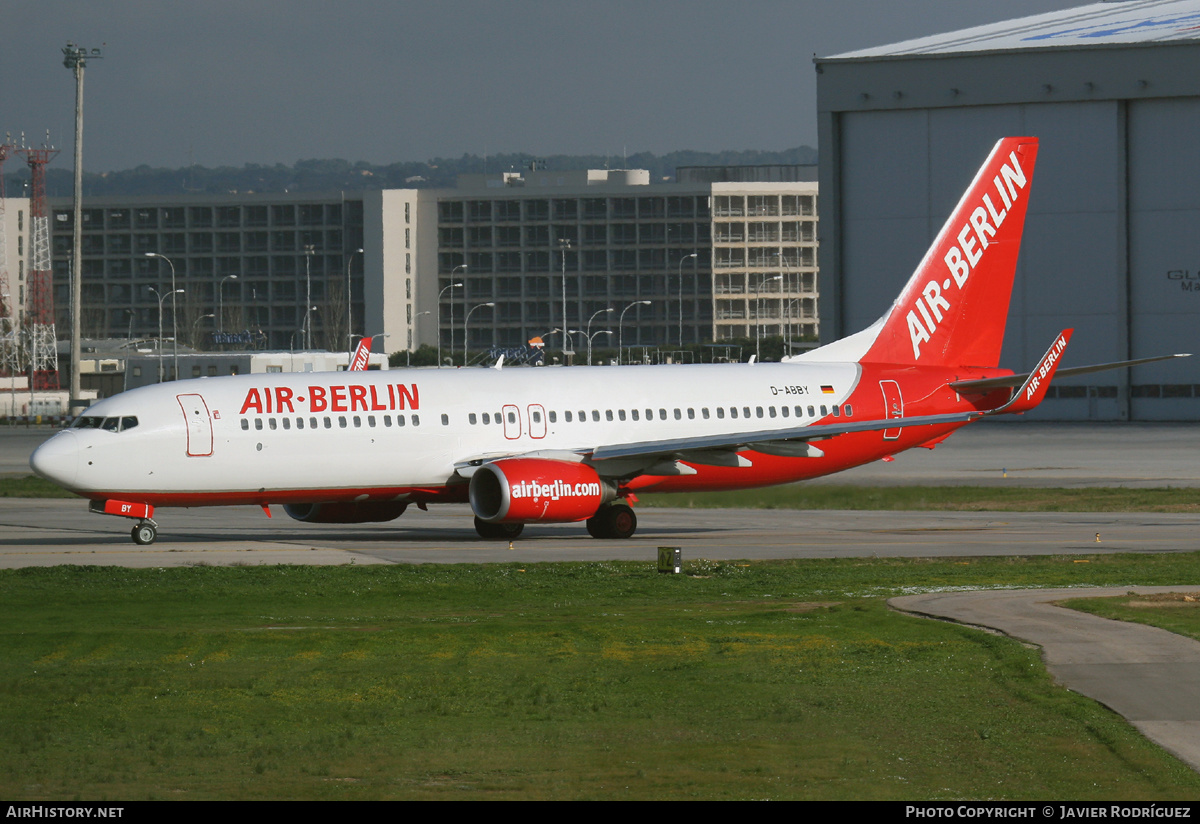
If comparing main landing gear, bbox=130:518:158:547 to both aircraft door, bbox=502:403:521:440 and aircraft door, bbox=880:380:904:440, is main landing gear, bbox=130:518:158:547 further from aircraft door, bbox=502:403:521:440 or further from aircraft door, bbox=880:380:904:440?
aircraft door, bbox=880:380:904:440

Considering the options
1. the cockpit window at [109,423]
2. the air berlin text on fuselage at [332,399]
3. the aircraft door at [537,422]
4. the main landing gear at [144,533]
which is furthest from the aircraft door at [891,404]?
the cockpit window at [109,423]

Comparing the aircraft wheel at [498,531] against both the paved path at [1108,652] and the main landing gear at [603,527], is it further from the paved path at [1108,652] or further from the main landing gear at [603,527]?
the paved path at [1108,652]

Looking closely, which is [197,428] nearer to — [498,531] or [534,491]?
[498,531]

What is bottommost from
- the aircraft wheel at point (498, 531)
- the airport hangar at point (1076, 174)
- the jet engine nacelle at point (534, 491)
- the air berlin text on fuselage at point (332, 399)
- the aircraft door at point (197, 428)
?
the aircraft wheel at point (498, 531)

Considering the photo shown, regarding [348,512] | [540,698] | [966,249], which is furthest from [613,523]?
[540,698]

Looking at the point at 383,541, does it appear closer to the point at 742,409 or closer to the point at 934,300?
the point at 742,409

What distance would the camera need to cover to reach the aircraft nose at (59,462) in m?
35.9

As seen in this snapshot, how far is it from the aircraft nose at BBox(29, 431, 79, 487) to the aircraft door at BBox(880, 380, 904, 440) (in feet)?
67.9

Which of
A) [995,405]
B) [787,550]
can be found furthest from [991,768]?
[995,405]

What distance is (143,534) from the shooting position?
37.8 m

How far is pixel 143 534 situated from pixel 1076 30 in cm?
8448

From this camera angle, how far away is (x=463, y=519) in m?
47.1

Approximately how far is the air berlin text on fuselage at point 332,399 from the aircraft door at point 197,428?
0.86 m
